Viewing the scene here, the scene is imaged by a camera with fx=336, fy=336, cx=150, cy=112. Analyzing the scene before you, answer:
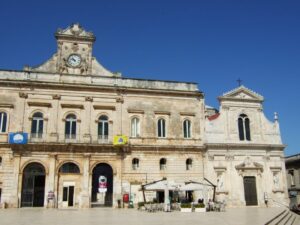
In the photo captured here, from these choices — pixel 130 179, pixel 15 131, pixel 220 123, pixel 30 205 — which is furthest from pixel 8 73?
pixel 220 123

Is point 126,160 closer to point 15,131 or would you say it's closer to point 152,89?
point 152,89

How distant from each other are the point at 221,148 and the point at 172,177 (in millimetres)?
5405

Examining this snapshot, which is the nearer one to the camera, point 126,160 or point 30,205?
point 30,205

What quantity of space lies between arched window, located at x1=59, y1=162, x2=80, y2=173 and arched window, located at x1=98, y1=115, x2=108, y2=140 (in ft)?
10.8

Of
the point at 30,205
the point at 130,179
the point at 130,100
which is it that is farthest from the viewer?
the point at 130,100

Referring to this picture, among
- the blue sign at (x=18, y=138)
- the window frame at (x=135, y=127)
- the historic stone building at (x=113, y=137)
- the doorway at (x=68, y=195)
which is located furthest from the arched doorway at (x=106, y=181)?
the blue sign at (x=18, y=138)

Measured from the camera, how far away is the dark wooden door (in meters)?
30.6

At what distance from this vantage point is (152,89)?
31.3 metres

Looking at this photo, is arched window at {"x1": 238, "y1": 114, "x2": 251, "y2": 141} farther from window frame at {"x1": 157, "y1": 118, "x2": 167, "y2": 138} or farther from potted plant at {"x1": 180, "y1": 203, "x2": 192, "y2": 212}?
potted plant at {"x1": 180, "y1": 203, "x2": 192, "y2": 212}

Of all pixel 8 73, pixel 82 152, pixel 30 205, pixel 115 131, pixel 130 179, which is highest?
pixel 8 73

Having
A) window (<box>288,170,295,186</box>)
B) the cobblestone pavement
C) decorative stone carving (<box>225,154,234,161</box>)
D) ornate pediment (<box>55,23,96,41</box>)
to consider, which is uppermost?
ornate pediment (<box>55,23,96,41</box>)

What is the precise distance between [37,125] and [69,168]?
4.57 meters

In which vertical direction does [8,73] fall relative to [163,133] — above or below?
above

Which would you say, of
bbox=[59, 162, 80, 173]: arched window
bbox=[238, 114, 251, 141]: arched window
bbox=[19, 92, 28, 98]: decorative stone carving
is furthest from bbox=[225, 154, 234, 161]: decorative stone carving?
bbox=[19, 92, 28, 98]: decorative stone carving
